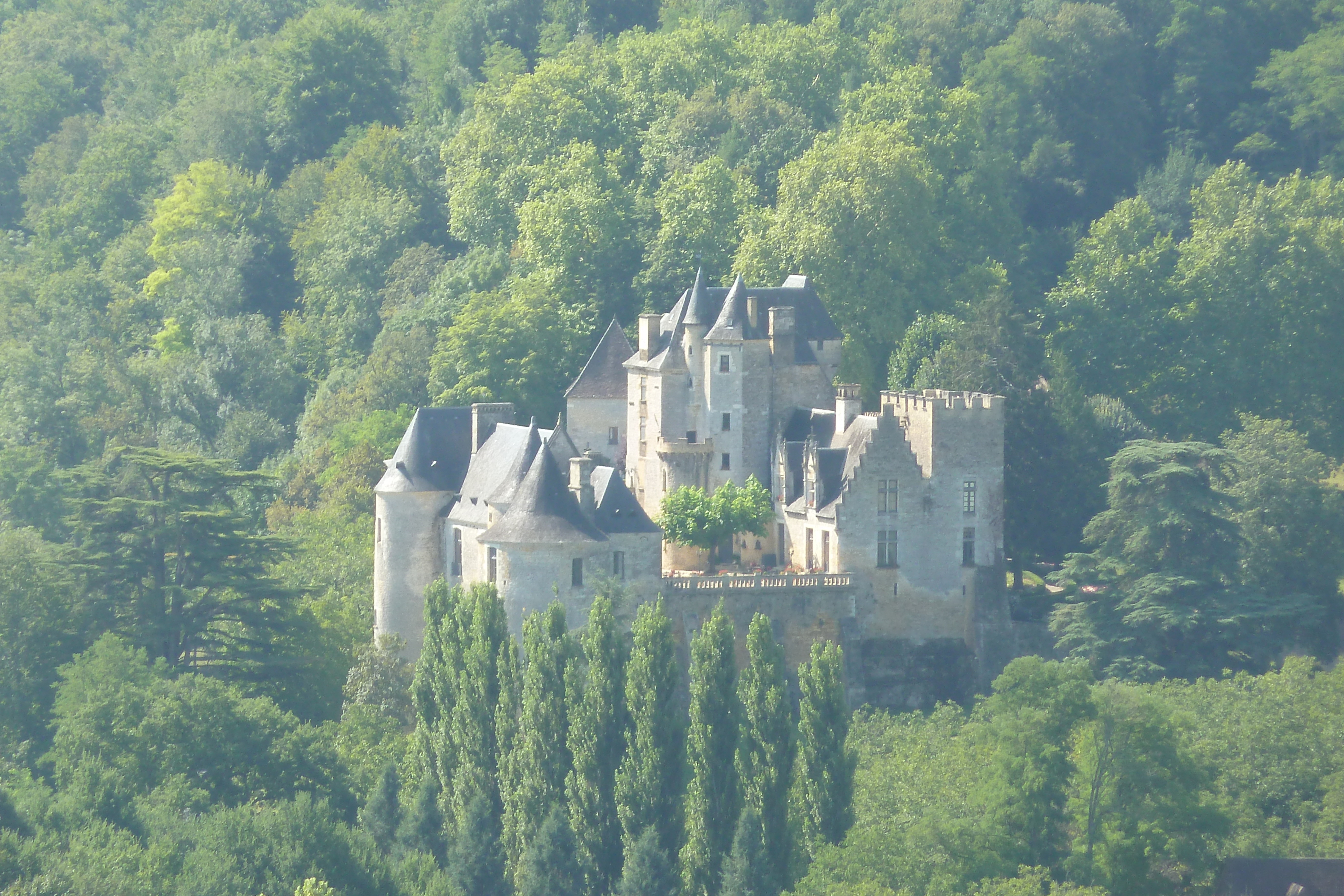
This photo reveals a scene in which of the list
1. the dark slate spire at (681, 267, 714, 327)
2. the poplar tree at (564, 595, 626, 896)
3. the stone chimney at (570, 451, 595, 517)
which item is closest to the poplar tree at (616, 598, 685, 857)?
the poplar tree at (564, 595, 626, 896)

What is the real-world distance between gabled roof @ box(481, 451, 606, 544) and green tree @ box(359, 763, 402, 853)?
6.77m

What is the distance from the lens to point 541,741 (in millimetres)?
58844

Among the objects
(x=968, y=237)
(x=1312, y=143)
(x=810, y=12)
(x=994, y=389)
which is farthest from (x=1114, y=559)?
(x=810, y=12)

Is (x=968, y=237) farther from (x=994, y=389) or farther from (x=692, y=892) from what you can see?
(x=692, y=892)

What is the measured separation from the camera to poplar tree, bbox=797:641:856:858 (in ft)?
188

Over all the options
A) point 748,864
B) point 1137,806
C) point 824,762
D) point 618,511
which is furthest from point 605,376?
point 1137,806

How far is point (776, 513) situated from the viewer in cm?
7062

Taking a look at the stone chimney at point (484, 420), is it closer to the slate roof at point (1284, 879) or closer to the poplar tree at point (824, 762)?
the poplar tree at point (824, 762)

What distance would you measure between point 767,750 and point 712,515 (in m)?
12.5

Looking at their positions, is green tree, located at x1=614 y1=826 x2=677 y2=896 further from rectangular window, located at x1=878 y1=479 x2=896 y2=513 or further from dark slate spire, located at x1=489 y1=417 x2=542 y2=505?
rectangular window, located at x1=878 y1=479 x2=896 y2=513

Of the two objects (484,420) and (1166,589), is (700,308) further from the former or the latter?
(1166,589)

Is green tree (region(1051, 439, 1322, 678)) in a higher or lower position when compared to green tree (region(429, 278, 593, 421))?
lower

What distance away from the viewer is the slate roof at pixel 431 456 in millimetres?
68688

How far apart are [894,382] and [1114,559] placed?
11642 millimetres
